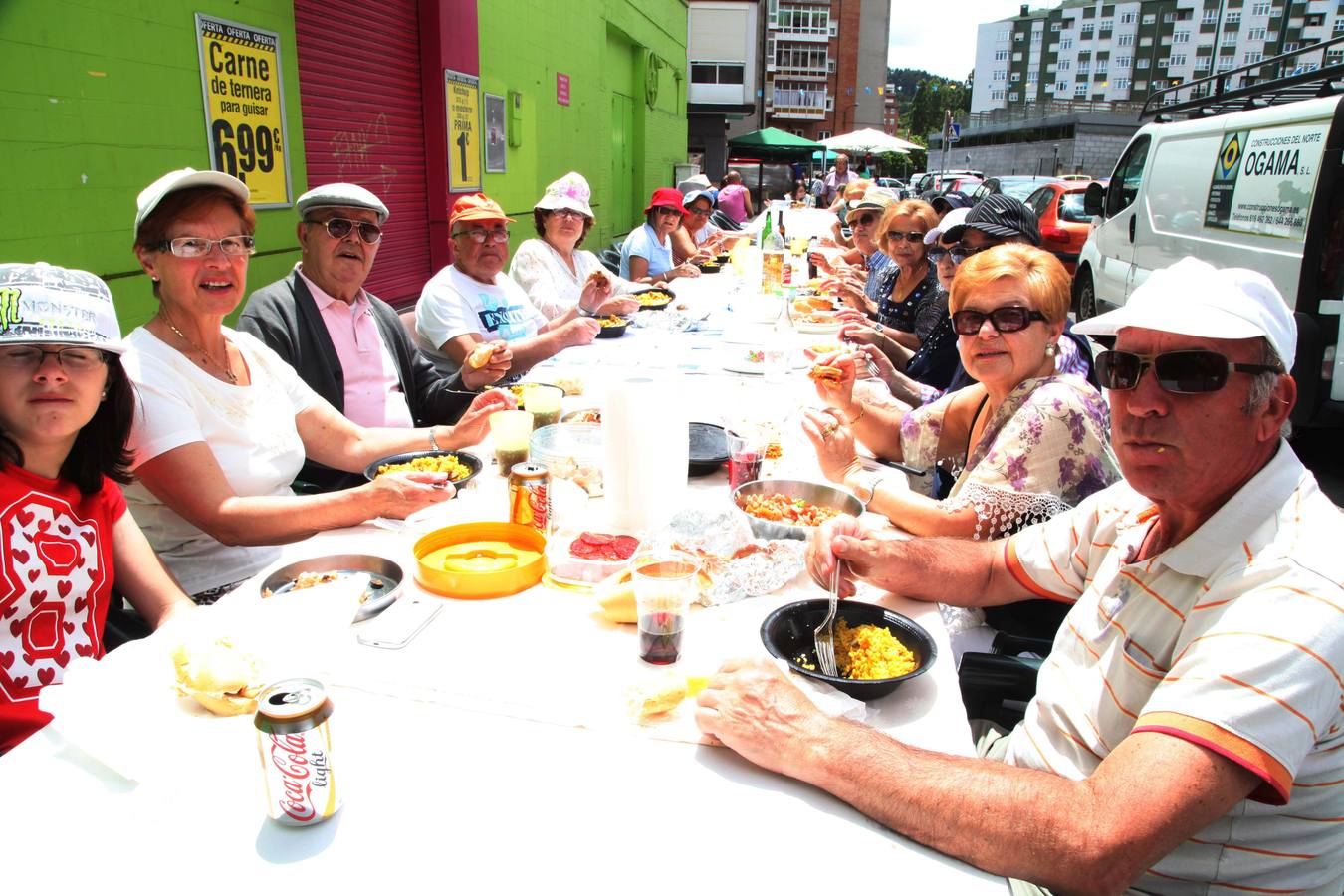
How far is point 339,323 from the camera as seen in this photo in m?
3.63

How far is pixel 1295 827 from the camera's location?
1.29 meters

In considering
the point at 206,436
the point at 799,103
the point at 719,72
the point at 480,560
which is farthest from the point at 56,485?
the point at 799,103

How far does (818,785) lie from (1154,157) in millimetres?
9975

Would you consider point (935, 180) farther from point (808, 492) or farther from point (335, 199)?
point (808, 492)

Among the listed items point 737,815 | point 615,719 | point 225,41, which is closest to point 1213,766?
point 737,815

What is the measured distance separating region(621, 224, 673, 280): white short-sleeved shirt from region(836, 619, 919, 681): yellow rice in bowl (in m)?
7.34

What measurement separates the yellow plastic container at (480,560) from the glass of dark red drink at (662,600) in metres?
0.39

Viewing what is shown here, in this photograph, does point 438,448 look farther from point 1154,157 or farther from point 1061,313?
point 1154,157

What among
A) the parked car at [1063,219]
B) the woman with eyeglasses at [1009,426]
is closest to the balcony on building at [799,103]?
the parked car at [1063,219]

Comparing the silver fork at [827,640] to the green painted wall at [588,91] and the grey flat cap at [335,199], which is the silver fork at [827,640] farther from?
the green painted wall at [588,91]

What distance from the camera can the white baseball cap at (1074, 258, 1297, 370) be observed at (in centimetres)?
136

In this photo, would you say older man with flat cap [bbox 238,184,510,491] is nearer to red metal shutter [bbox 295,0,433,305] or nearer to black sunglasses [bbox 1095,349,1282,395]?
black sunglasses [bbox 1095,349,1282,395]

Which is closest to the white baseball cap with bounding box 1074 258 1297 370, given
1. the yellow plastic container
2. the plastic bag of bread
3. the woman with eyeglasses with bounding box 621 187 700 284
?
the yellow plastic container

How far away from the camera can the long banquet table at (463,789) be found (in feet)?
3.79
